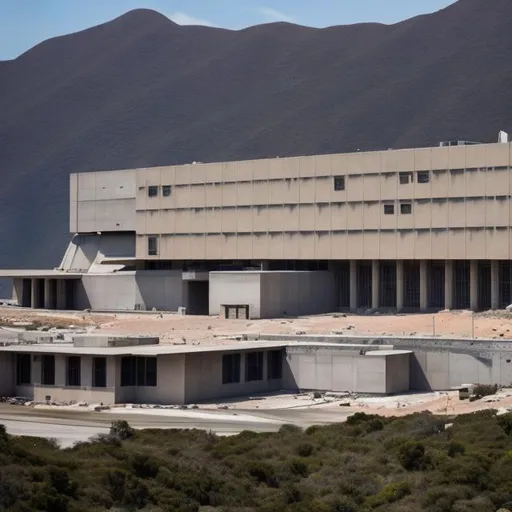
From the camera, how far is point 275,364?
71.2 metres

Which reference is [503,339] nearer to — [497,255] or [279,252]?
[497,255]

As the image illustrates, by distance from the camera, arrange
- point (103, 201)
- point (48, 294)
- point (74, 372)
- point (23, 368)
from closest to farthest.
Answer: point (74, 372) → point (23, 368) → point (48, 294) → point (103, 201)

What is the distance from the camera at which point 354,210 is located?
97938 millimetres

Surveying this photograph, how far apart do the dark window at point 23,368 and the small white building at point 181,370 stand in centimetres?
5

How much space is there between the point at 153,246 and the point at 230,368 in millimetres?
44101

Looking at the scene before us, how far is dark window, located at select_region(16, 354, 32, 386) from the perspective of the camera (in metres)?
66.7

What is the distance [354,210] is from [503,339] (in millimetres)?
27437

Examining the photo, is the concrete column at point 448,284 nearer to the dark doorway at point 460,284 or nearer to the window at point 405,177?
the dark doorway at point 460,284

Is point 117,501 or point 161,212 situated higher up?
point 161,212

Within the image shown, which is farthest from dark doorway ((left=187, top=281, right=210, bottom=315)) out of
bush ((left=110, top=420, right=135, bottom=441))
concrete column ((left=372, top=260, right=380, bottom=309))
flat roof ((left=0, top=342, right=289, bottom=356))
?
bush ((left=110, top=420, right=135, bottom=441))

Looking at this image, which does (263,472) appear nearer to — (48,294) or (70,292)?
(48,294)

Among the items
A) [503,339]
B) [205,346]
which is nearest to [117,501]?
[205,346]

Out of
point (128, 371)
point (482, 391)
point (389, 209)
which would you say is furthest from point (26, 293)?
point (482, 391)

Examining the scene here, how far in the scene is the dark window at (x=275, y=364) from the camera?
70.7 meters
